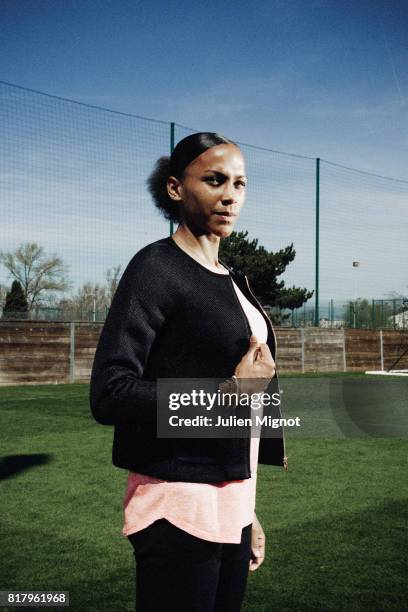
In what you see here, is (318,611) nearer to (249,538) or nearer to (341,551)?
(341,551)

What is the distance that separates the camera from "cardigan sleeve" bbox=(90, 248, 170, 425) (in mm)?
1371

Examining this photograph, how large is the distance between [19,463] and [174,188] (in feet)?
20.5

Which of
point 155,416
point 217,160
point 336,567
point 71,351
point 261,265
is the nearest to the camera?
point 155,416

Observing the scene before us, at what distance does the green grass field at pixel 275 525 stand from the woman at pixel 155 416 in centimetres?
236

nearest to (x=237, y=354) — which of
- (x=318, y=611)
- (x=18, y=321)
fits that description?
(x=318, y=611)

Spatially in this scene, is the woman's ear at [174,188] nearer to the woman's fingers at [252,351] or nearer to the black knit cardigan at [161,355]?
the black knit cardigan at [161,355]

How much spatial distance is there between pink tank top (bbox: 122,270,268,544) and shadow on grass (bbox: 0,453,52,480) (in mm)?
5528

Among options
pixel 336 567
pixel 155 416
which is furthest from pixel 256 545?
pixel 336 567

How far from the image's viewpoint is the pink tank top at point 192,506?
142 cm

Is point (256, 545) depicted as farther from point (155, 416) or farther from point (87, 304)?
point (87, 304)

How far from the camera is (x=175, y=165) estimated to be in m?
1.61

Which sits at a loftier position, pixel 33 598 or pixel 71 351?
pixel 71 351

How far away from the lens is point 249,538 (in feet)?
5.24

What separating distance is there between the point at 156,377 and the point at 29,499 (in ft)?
15.6
